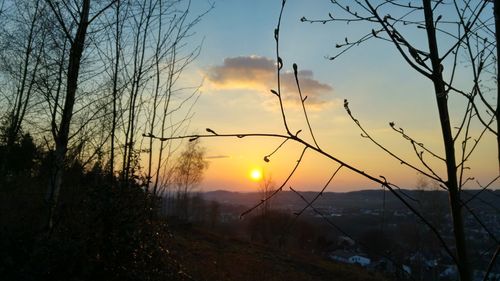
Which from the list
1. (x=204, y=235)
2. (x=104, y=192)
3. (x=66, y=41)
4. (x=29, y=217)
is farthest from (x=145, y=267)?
(x=204, y=235)

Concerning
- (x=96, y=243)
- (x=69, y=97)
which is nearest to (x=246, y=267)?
(x=96, y=243)

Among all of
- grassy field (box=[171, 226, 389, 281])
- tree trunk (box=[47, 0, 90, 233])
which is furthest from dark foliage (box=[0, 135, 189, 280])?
grassy field (box=[171, 226, 389, 281])

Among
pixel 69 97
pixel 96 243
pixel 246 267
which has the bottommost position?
pixel 246 267

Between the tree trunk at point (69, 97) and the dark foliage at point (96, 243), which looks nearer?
the tree trunk at point (69, 97)

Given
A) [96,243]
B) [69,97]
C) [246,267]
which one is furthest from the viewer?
[246,267]

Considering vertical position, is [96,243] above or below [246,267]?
above

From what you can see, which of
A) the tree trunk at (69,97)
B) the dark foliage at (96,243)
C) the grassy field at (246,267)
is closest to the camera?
the tree trunk at (69,97)

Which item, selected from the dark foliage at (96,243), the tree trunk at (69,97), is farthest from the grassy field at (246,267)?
the tree trunk at (69,97)

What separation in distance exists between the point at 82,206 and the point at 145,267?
1354 millimetres

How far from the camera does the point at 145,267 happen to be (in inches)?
274

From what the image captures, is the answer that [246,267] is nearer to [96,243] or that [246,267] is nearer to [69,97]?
[96,243]

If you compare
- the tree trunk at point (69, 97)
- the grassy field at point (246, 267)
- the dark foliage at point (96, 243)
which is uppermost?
the tree trunk at point (69, 97)

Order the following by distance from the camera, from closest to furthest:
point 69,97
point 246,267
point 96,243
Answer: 1. point 69,97
2. point 96,243
3. point 246,267

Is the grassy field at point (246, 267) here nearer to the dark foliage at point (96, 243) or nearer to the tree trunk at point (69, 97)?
the dark foliage at point (96, 243)
